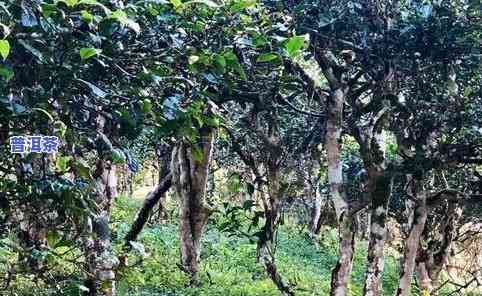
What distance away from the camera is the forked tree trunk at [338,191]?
645 centimetres

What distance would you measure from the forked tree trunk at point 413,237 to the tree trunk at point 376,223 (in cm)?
109

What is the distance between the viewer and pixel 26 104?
8.49ft

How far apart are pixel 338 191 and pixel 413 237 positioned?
1.77m

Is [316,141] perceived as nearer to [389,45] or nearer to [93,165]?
[389,45]

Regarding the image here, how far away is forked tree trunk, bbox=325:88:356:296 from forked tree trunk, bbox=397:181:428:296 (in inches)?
52.7

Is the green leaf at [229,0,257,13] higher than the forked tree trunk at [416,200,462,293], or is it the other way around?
the green leaf at [229,0,257,13]

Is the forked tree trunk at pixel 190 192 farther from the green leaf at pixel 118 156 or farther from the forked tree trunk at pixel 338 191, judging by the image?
the green leaf at pixel 118 156

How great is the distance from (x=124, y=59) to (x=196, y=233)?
20.5 ft

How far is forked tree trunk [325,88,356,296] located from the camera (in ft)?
21.1

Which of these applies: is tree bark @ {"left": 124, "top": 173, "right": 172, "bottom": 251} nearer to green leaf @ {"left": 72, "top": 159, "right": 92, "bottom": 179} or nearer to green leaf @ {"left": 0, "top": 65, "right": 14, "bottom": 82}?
green leaf @ {"left": 72, "top": 159, "right": 92, "bottom": 179}

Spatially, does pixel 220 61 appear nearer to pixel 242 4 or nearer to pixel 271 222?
pixel 242 4

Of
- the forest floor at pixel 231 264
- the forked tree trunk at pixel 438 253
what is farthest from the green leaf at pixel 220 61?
the forked tree trunk at pixel 438 253

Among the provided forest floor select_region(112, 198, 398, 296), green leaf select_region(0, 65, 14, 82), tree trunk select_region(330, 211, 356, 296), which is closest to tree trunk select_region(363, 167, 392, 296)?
tree trunk select_region(330, 211, 356, 296)

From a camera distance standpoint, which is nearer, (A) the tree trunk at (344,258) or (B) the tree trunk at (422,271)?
(A) the tree trunk at (344,258)
